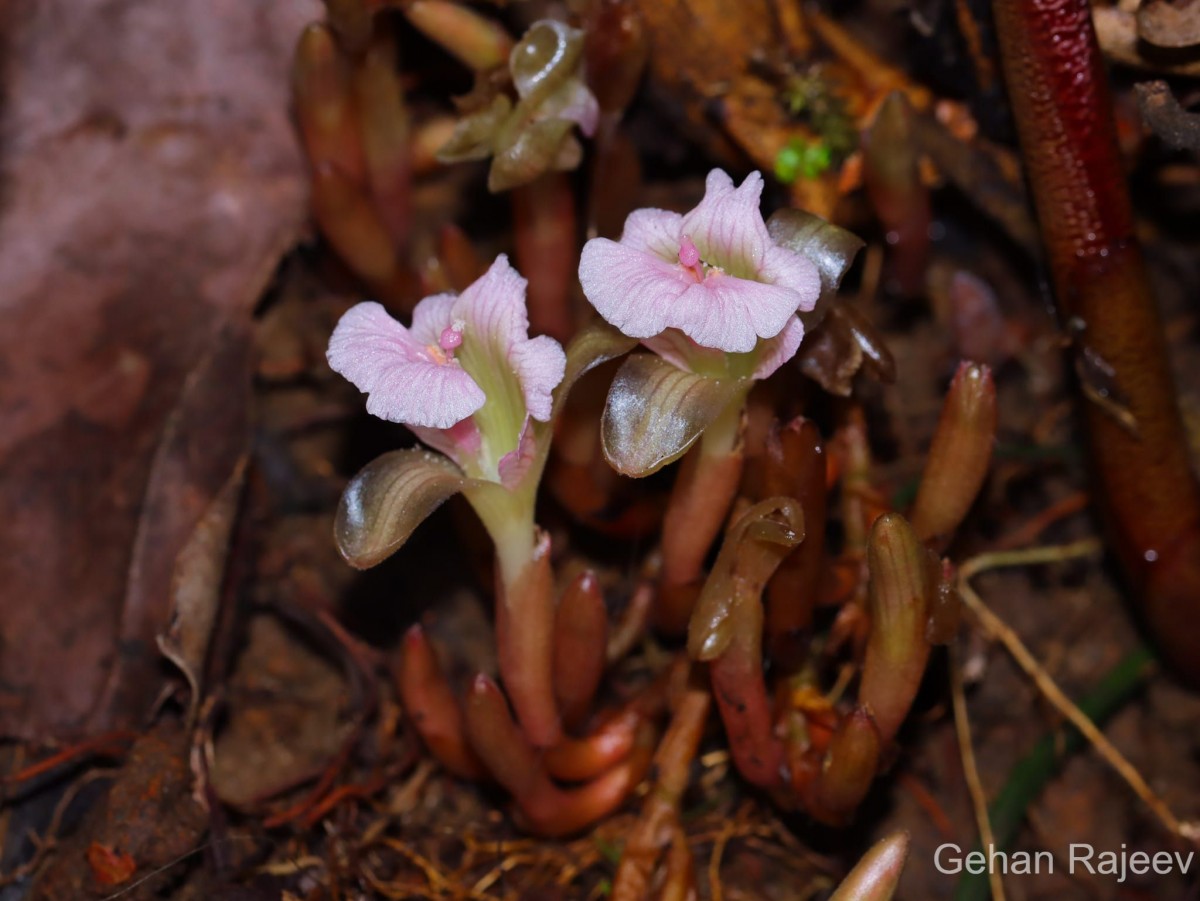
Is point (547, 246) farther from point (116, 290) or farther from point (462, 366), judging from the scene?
point (116, 290)

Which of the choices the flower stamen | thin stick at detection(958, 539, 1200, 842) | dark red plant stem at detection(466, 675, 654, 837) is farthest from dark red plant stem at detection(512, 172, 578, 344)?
thin stick at detection(958, 539, 1200, 842)

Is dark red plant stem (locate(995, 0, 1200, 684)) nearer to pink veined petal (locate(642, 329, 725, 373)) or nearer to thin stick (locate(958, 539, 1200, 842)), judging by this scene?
thin stick (locate(958, 539, 1200, 842))

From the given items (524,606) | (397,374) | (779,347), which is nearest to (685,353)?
(779,347)

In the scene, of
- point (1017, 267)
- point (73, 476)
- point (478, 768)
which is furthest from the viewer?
point (1017, 267)

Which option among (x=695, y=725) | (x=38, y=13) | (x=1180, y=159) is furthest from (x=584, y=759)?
(x=38, y=13)

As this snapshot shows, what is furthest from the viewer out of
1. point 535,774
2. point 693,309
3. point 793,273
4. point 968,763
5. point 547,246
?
point 547,246

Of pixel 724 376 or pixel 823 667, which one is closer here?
pixel 724 376

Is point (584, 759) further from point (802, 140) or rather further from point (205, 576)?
point (802, 140)
